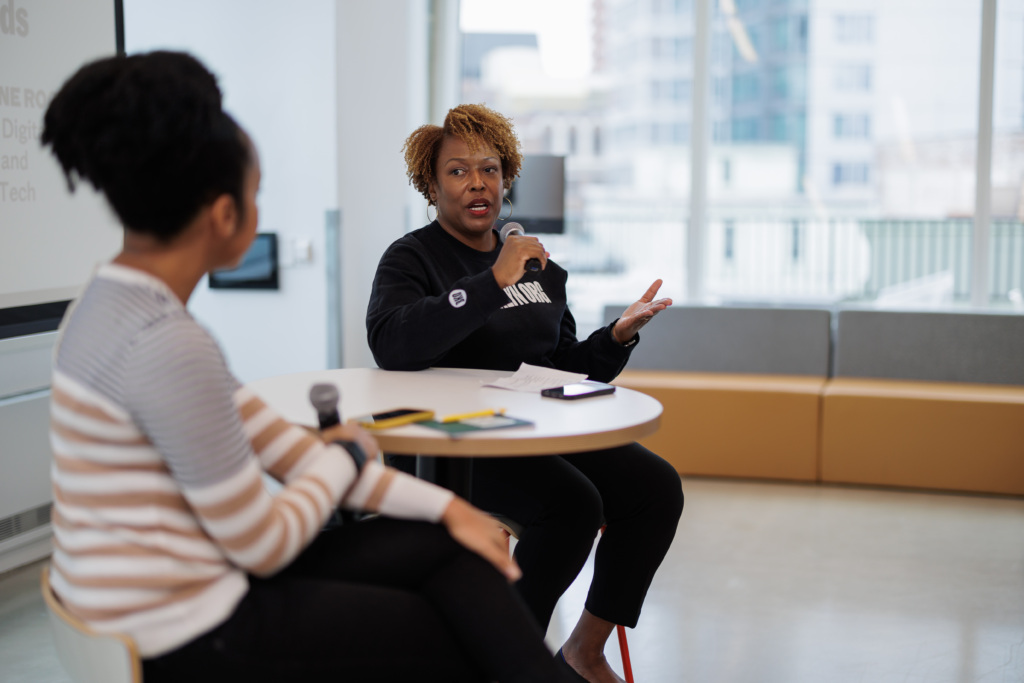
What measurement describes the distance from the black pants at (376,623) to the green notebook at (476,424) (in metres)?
0.21

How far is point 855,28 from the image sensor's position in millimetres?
4953

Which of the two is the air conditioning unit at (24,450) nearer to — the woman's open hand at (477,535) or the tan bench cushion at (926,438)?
the woman's open hand at (477,535)

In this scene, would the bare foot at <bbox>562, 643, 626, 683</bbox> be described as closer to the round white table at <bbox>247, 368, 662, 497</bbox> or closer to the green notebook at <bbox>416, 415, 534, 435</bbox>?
the round white table at <bbox>247, 368, 662, 497</bbox>

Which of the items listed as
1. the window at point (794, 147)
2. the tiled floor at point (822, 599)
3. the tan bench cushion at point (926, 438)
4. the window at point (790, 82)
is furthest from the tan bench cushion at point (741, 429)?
the window at point (790, 82)

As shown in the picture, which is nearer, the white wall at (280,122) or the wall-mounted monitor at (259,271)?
the white wall at (280,122)

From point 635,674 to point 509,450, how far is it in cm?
111

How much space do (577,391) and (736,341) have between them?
2876 millimetres

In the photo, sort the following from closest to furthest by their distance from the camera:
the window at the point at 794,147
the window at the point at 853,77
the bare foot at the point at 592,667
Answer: the bare foot at the point at 592,667
the window at the point at 794,147
the window at the point at 853,77

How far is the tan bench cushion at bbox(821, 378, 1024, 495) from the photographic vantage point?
3791 millimetres

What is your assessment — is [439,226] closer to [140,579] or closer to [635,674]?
[635,674]

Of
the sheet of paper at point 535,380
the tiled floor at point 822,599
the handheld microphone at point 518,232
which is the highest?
the handheld microphone at point 518,232

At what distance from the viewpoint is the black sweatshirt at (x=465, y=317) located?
1.85 meters

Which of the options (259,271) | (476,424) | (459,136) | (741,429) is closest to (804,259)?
(741,429)

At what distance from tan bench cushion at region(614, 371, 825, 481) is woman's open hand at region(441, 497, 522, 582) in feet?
9.48
